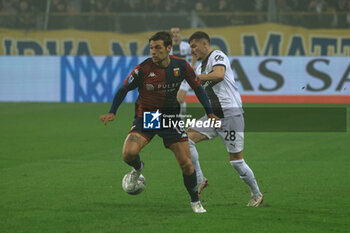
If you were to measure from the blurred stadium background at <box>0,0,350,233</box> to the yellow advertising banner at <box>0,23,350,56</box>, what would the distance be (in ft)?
0.13

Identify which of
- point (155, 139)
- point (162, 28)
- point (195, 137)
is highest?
point (195, 137)

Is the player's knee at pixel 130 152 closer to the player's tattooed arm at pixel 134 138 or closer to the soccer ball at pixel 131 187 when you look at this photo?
the player's tattooed arm at pixel 134 138

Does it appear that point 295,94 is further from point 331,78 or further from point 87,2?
point 87,2

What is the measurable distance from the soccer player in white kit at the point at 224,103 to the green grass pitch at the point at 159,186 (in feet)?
1.35

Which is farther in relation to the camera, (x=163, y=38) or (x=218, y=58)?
(x=218, y=58)

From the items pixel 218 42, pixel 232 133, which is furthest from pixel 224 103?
pixel 218 42

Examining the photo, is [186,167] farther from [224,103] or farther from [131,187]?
[224,103]

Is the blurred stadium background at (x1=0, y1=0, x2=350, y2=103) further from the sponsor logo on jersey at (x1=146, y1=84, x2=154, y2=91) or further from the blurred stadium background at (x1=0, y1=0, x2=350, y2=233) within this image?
the sponsor logo on jersey at (x1=146, y1=84, x2=154, y2=91)

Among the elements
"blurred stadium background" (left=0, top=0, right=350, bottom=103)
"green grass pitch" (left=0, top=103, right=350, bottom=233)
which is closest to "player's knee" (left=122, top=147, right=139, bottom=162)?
"green grass pitch" (left=0, top=103, right=350, bottom=233)

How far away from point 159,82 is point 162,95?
0.60 ft

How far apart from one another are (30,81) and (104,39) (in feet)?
10.7

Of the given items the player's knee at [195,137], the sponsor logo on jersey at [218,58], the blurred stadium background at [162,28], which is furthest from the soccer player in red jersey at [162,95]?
the blurred stadium background at [162,28]

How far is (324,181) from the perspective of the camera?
9.98 m

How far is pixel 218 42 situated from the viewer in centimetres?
2517
